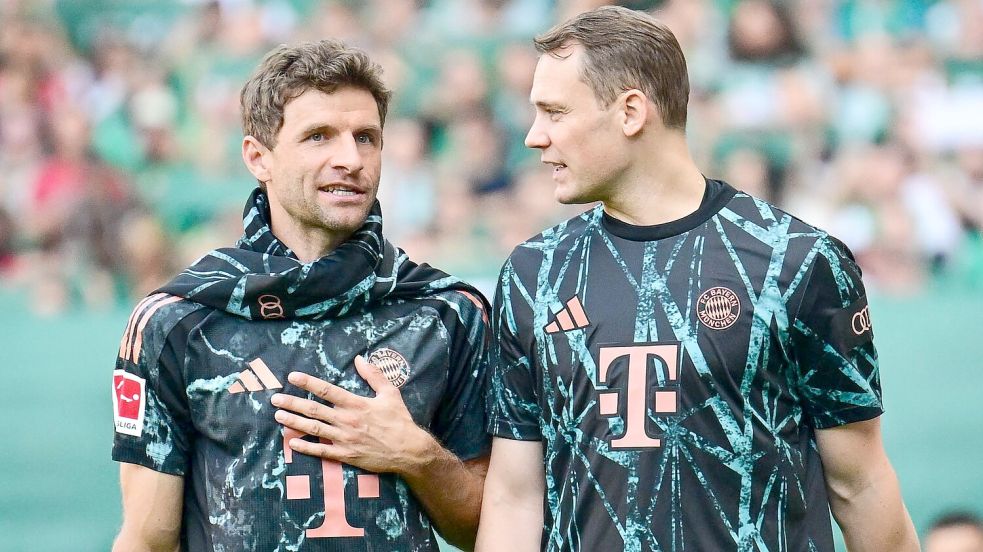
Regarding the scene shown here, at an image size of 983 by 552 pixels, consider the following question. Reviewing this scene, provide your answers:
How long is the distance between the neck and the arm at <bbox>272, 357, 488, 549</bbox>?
669 millimetres

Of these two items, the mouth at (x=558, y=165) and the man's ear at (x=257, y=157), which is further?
the man's ear at (x=257, y=157)

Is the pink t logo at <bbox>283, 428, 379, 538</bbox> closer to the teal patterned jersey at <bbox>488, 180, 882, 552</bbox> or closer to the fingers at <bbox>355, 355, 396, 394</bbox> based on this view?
the fingers at <bbox>355, 355, 396, 394</bbox>

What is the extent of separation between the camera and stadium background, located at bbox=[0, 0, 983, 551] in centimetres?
653

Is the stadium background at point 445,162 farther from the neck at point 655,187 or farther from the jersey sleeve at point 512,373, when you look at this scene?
the neck at point 655,187

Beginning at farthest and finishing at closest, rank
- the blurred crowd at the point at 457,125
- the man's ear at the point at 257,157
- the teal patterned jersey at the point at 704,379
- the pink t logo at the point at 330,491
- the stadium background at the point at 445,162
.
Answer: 1. the blurred crowd at the point at 457,125
2. the stadium background at the point at 445,162
3. the man's ear at the point at 257,157
4. the pink t logo at the point at 330,491
5. the teal patterned jersey at the point at 704,379

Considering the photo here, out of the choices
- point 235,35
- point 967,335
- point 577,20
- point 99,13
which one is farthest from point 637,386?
point 99,13

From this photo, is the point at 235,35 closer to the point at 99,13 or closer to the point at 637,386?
the point at 99,13

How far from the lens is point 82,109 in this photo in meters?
7.51

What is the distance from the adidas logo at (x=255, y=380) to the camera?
2.86 metres

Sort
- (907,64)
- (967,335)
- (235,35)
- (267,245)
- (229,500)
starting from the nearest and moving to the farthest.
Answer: (229,500) → (267,245) → (967,335) → (907,64) → (235,35)

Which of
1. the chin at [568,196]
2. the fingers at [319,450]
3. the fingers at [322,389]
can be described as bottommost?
the fingers at [319,450]

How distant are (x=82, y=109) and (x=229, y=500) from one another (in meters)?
5.25

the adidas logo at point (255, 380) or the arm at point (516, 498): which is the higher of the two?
the adidas logo at point (255, 380)

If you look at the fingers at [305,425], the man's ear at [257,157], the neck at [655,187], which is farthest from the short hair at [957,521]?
the man's ear at [257,157]
